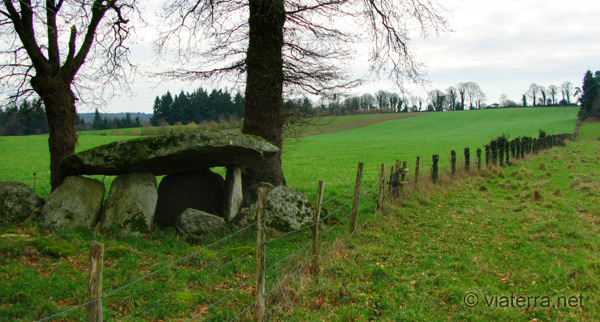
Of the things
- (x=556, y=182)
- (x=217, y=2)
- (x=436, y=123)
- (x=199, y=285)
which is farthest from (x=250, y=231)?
(x=436, y=123)

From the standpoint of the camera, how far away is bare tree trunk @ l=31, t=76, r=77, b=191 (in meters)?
9.73

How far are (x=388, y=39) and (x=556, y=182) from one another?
941 cm

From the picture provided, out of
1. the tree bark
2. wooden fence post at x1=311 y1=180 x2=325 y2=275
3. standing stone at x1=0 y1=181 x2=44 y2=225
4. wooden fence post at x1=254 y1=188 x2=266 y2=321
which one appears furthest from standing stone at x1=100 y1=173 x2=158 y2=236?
wooden fence post at x1=254 y1=188 x2=266 y2=321

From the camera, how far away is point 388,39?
1273 cm

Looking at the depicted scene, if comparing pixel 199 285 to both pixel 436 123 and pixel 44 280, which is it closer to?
pixel 44 280

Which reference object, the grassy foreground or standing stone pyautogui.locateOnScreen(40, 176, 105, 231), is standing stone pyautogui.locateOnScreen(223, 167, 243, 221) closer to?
standing stone pyautogui.locateOnScreen(40, 176, 105, 231)

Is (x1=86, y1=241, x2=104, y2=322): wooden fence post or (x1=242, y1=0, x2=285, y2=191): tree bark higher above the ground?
(x1=242, y1=0, x2=285, y2=191): tree bark

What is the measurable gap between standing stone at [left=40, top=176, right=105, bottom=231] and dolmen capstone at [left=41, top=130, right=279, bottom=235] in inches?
0.7

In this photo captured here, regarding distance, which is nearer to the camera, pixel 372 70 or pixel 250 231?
pixel 250 231

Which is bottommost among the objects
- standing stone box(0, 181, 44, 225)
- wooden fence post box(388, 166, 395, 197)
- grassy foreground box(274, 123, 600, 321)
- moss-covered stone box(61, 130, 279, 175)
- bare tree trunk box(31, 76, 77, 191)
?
grassy foreground box(274, 123, 600, 321)

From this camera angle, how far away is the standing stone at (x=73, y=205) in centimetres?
841

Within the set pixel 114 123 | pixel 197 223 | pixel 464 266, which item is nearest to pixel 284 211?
pixel 197 223

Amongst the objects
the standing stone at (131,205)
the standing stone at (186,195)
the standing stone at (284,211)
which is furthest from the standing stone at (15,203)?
the standing stone at (284,211)

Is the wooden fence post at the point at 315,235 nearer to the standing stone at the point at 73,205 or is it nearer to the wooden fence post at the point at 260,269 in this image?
the wooden fence post at the point at 260,269
